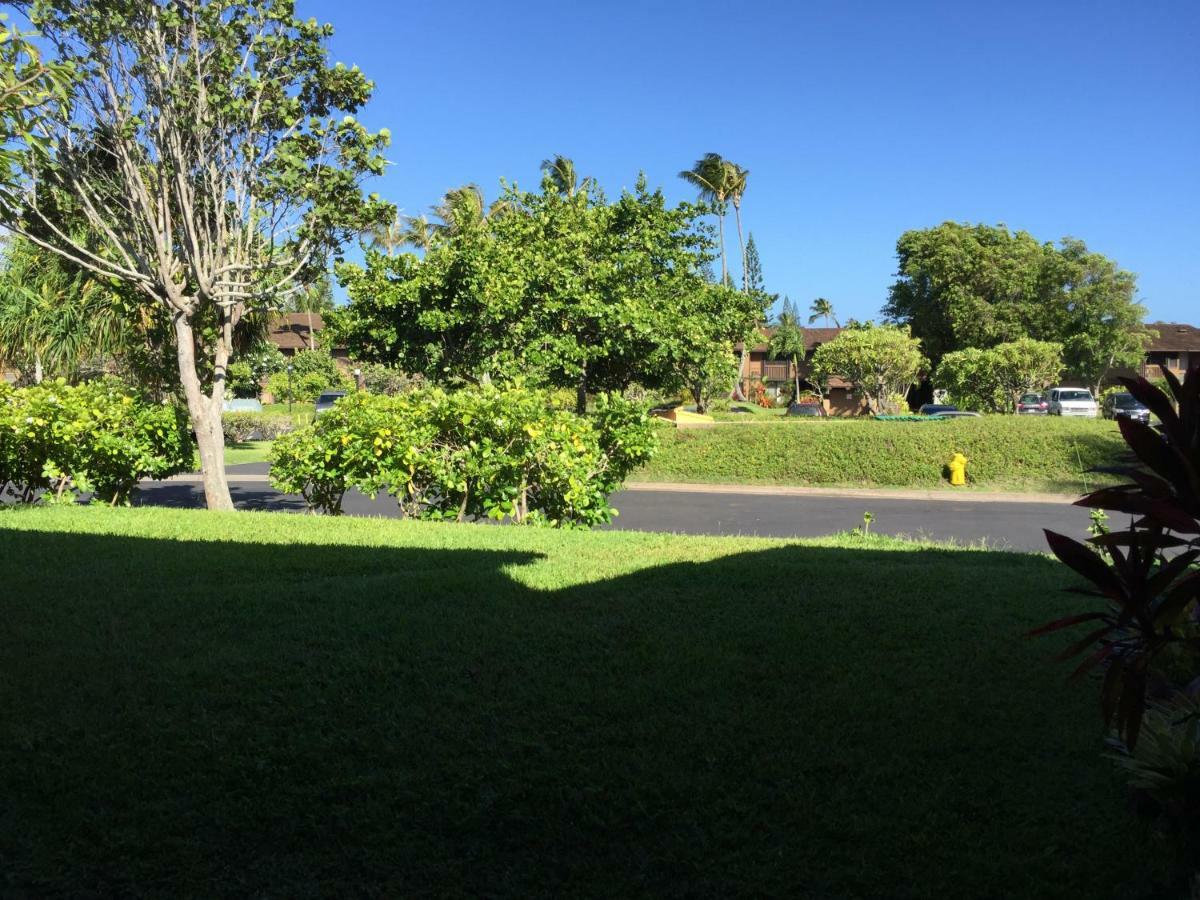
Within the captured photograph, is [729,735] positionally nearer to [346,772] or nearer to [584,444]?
[346,772]

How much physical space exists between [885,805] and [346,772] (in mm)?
1987

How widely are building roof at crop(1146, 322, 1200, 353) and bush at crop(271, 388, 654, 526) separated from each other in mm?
52719

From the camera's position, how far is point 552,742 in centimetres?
382

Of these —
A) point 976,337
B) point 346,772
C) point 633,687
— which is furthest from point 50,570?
point 976,337

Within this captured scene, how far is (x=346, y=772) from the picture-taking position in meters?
3.64

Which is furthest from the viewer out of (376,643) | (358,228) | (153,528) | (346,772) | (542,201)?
(542,201)

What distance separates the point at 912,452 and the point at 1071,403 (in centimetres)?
1590

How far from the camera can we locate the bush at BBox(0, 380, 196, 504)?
11.1 meters

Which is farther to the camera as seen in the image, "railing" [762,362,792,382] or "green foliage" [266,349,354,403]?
"railing" [762,362,792,382]

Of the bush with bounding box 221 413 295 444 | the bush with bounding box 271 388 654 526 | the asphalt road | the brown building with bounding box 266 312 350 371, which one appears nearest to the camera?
the bush with bounding box 271 388 654 526

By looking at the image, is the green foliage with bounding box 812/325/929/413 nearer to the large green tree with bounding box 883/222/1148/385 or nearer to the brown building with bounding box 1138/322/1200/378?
the large green tree with bounding box 883/222/1148/385

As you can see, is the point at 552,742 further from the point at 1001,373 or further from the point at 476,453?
the point at 1001,373

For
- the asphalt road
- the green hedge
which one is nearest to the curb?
the asphalt road

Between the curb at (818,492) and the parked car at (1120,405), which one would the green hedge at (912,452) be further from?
the parked car at (1120,405)
